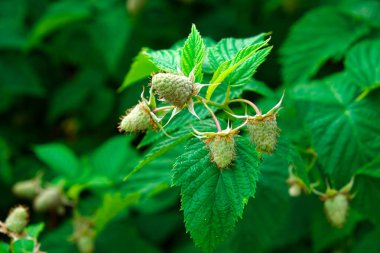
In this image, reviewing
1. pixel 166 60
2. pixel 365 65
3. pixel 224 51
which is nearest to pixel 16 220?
pixel 166 60

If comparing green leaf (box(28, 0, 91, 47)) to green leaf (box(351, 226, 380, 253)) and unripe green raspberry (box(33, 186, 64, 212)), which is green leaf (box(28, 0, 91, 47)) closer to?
unripe green raspberry (box(33, 186, 64, 212))

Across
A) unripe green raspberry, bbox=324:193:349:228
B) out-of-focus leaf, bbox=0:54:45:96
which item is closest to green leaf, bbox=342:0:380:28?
unripe green raspberry, bbox=324:193:349:228

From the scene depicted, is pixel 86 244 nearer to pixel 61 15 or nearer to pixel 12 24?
pixel 61 15

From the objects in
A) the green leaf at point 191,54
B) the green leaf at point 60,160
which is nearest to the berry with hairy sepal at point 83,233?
the green leaf at point 60,160

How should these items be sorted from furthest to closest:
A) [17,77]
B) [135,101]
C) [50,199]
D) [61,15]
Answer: [17,77] → [135,101] → [61,15] → [50,199]

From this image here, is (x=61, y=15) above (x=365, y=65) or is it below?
above

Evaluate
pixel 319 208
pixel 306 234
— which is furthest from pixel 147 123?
pixel 306 234
